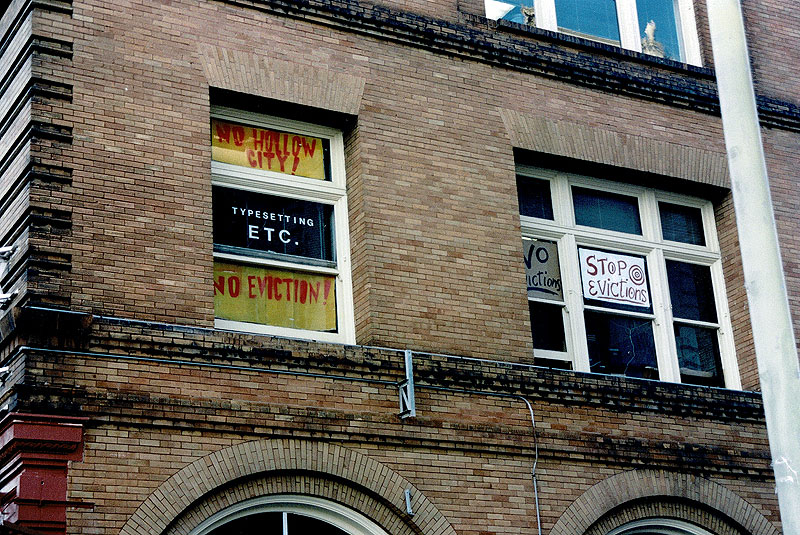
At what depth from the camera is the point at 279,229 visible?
13.5 meters

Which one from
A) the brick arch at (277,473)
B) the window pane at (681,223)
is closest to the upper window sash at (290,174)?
the brick arch at (277,473)

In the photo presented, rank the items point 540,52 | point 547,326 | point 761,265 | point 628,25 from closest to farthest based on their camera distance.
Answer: point 761,265 < point 547,326 < point 540,52 < point 628,25

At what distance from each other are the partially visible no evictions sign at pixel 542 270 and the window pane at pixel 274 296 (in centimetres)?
261

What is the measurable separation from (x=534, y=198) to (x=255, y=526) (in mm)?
5629

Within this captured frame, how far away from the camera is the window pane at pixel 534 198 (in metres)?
15.3

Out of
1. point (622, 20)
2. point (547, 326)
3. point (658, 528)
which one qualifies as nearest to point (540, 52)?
point (622, 20)

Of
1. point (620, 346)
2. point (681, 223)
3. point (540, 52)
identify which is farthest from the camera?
point (681, 223)

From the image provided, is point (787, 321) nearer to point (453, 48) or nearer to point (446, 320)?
point (446, 320)

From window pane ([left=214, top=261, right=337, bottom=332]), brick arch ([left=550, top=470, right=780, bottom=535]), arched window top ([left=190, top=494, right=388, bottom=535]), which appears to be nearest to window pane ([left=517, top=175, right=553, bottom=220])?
window pane ([left=214, top=261, right=337, bottom=332])

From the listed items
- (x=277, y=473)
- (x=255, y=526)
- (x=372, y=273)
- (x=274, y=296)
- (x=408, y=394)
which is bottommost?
(x=255, y=526)

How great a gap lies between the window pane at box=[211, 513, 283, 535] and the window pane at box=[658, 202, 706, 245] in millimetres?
6633

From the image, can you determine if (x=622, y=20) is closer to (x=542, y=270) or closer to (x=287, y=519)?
(x=542, y=270)

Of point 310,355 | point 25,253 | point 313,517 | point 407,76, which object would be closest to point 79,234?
point 25,253

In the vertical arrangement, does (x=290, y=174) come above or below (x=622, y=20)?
below
